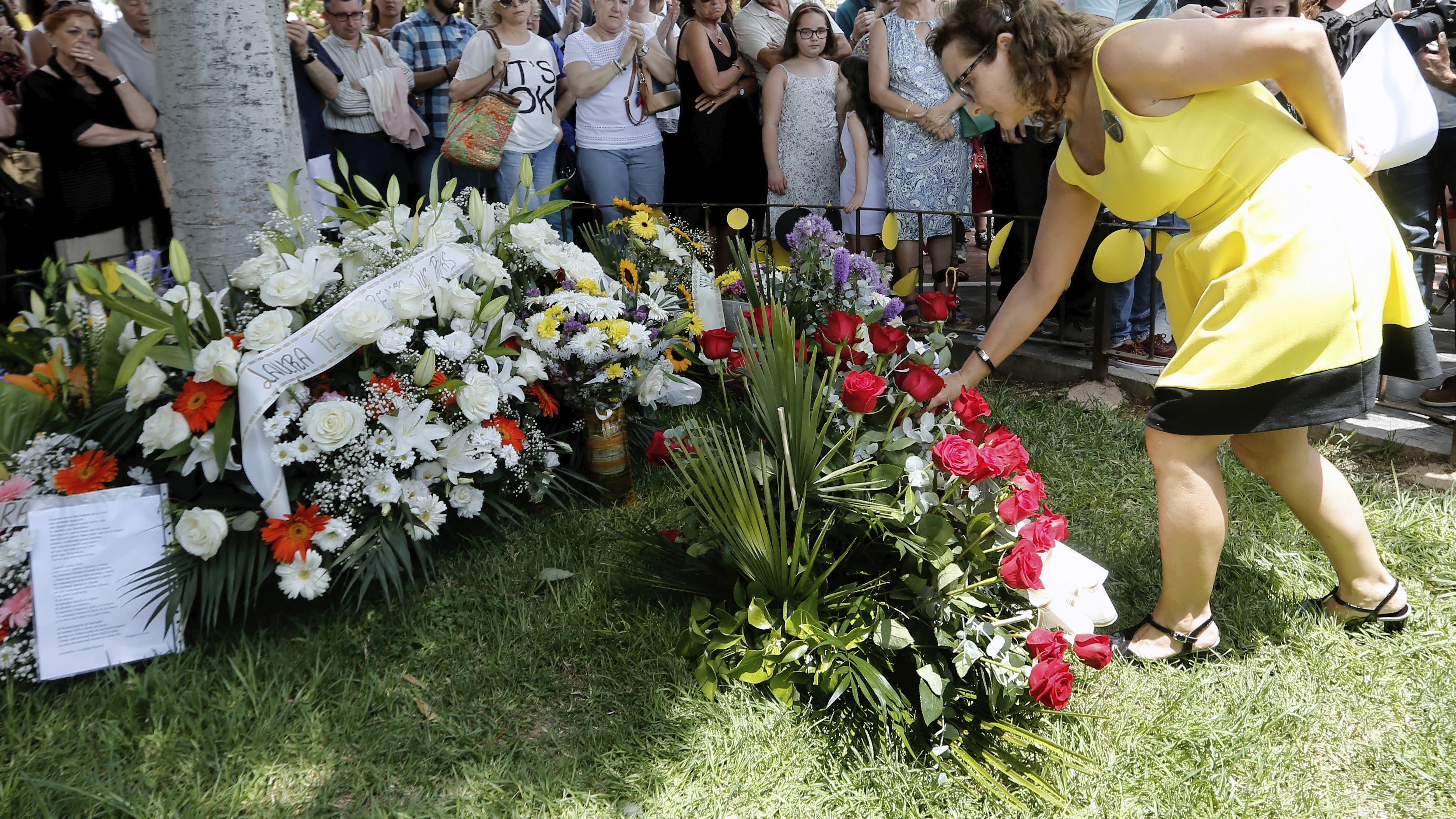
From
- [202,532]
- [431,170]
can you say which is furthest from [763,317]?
[431,170]

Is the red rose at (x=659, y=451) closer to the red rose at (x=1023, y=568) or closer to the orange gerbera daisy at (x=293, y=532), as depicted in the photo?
the orange gerbera daisy at (x=293, y=532)

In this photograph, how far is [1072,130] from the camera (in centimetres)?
242

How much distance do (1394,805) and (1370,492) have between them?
1406mm

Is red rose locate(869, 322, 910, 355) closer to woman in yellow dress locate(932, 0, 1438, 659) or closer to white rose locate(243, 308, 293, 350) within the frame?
woman in yellow dress locate(932, 0, 1438, 659)

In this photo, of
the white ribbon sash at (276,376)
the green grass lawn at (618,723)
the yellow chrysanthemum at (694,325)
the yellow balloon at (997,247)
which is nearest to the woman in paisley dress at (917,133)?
the yellow balloon at (997,247)

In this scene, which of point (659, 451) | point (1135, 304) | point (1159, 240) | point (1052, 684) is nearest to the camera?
point (1052, 684)

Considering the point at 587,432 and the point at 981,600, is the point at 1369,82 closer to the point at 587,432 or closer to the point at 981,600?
the point at 981,600

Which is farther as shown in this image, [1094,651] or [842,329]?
[842,329]

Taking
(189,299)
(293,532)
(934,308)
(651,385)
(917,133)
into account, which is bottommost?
(293,532)

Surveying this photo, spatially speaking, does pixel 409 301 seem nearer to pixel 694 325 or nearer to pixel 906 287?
pixel 694 325

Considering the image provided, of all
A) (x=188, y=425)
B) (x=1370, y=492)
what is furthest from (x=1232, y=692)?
(x=188, y=425)

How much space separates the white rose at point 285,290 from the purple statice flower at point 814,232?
1593 mm

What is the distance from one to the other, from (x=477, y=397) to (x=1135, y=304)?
10.7 feet

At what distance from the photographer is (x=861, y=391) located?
2242 mm
